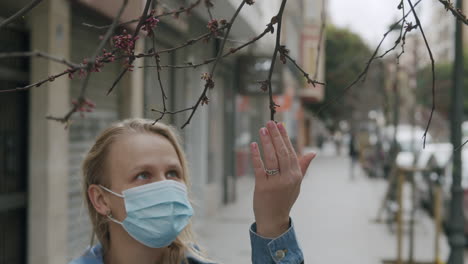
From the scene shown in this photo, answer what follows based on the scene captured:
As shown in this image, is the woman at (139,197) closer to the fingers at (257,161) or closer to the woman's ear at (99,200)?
the woman's ear at (99,200)

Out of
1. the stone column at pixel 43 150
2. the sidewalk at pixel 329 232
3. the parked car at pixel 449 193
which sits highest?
the stone column at pixel 43 150

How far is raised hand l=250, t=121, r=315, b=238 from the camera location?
5.52 feet

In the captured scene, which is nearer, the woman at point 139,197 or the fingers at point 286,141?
the fingers at point 286,141

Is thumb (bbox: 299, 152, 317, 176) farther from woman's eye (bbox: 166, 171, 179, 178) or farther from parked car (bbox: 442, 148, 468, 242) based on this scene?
parked car (bbox: 442, 148, 468, 242)

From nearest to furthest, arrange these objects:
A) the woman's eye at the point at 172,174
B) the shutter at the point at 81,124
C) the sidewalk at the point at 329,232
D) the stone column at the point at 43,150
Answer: the woman's eye at the point at 172,174
the stone column at the point at 43,150
the shutter at the point at 81,124
the sidewalk at the point at 329,232

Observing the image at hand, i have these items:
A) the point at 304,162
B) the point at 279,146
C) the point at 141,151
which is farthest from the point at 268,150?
the point at 141,151

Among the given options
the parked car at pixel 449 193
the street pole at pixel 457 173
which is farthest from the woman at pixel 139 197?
the parked car at pixel 449 193

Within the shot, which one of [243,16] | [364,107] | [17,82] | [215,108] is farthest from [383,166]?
[17,82]

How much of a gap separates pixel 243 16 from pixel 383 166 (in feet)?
54.6

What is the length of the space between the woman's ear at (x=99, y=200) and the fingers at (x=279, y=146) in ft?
3.53

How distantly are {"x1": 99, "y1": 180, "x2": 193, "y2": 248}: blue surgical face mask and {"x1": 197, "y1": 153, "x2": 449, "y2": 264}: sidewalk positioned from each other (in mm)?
6581

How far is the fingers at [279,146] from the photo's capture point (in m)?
1.68

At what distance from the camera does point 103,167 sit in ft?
A: 8.36

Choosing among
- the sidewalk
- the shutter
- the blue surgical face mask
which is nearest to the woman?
the blue surgical face mask
